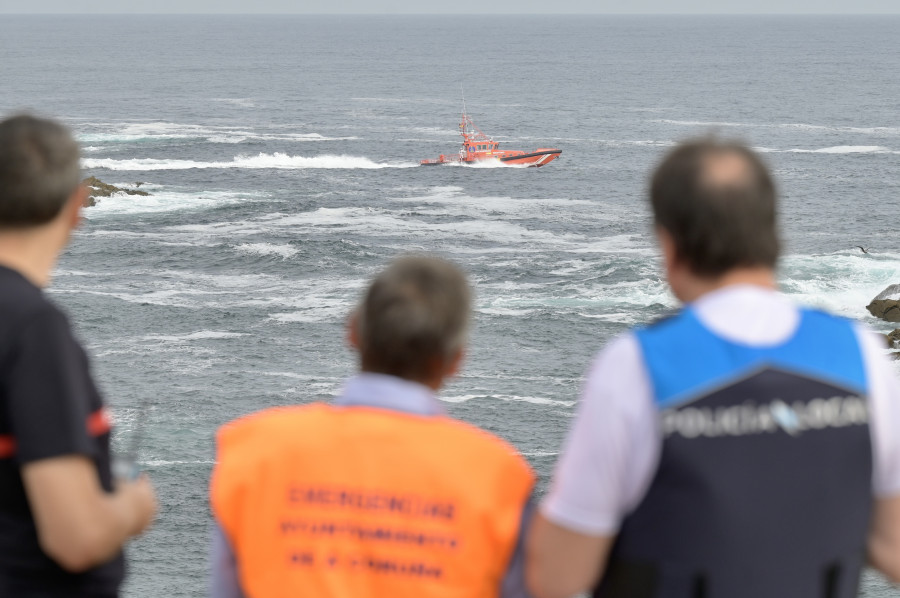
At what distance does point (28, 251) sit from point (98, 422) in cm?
45

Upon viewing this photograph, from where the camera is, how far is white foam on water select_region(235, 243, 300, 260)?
50125 mm

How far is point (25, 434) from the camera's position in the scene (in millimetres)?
2727

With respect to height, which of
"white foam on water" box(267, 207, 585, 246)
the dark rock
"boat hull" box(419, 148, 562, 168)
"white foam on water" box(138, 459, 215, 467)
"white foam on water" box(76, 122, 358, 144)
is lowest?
"white foam on water" box(76, 122, 358, 144)

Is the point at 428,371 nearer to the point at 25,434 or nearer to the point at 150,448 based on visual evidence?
the point at 25,434

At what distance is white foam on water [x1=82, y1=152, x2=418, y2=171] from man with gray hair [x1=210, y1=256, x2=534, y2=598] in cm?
7331

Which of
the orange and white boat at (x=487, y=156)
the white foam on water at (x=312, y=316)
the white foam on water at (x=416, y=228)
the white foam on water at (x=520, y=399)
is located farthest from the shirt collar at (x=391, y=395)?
the orange and white boat at (x=487, y=156)

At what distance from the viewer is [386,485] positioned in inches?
102

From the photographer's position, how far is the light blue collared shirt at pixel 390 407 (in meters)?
2.66

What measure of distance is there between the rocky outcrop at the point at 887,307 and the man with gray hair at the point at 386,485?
38208 mm

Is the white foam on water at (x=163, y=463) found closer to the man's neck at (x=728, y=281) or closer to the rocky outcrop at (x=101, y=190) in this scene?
the man's neck at (x=728, y=281)

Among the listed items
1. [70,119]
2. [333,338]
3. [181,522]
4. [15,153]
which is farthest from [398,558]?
[70,119]

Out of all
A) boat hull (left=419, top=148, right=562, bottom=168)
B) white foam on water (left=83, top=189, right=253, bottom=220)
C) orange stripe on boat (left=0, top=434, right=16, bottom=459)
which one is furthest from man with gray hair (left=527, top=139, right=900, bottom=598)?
boat hull (left=419, top=148, right=562, bottom=168)

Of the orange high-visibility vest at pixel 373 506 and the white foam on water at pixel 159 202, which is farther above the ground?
the orange high-visibility vest at pixel 373 506

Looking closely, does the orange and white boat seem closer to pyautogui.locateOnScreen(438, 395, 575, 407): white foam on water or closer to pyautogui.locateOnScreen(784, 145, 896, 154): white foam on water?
pyautogui.locateOnScreen(784, 145, 896, 154): white foam on water
